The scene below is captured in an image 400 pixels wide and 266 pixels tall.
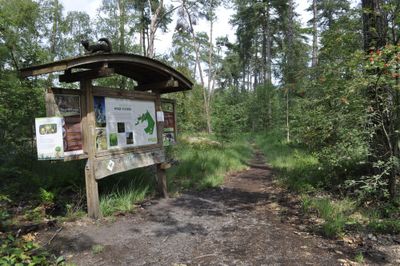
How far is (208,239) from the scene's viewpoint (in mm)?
3736

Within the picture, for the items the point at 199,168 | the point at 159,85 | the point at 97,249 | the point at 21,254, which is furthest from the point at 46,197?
the point at 199,168

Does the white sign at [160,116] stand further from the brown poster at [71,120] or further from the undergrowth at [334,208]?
the undergrowth at [334,208]

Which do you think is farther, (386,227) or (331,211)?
(331,211)

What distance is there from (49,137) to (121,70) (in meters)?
2.25

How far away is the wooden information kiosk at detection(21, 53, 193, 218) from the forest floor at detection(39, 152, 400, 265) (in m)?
0.68

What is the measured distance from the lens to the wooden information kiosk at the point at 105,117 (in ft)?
12.8

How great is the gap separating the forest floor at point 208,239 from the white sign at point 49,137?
1.06 meters

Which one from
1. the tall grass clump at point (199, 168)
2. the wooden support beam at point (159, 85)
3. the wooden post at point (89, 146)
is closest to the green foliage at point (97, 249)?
the wooden post at point (89, 146)

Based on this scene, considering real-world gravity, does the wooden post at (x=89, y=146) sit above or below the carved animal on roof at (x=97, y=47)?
below

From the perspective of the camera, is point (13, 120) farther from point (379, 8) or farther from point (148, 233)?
point (379, 8)

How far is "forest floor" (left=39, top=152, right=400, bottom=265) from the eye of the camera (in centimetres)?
314

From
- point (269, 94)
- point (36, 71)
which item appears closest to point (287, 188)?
point (36, 71)

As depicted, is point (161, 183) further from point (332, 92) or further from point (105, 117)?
point (332, 92)

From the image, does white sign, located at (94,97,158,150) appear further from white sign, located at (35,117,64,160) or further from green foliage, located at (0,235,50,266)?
green foliage, located at (0,235,50,266)
